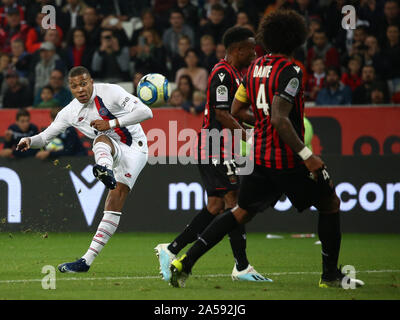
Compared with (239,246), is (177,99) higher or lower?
higher

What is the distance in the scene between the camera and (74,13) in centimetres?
1764

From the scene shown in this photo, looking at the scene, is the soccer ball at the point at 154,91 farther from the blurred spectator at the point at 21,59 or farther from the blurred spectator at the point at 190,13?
the blurred spectator at the point at 21,59

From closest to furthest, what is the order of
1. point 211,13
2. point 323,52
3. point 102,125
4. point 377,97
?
1. point 102,125
2. point 377,97
3. point 323,52
4. point 211,13

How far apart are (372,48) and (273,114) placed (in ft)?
29.0

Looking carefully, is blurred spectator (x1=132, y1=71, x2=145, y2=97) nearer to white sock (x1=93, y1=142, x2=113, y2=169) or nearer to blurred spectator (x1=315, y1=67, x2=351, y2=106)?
blurred spectator (x1=315, y1=67, x2=351, y2=106)

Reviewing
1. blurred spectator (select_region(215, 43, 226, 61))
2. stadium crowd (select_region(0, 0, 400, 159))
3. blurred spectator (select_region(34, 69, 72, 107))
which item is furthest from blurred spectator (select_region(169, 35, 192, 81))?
blurred spectator (select_region(34, 69, 72, 107))

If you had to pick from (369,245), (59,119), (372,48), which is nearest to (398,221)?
(369,245)

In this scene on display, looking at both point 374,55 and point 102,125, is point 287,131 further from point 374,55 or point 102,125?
point 374,55

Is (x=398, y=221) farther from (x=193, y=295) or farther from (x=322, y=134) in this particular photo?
(x=193, y=295)

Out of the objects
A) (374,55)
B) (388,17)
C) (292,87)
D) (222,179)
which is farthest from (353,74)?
(292,87)

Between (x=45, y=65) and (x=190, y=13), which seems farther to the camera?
(x=190, y=13)

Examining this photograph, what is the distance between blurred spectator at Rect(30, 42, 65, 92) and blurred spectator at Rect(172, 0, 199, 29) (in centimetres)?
267

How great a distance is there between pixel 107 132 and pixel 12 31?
9.55 m

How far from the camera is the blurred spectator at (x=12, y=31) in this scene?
57.6 ft
